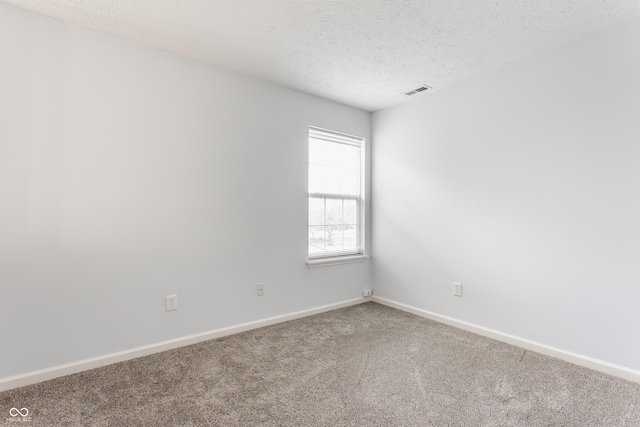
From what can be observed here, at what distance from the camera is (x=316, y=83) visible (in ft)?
10.6

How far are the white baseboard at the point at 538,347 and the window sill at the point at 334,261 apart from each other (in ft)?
2.38

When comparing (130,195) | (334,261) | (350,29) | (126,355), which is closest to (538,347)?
(334,261)

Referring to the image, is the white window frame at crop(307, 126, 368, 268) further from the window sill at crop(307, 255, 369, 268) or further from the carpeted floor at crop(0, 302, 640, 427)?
the carpeted floor at crop(0, 302, 640, 427)

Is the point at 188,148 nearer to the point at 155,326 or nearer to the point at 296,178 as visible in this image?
the point at 296,178

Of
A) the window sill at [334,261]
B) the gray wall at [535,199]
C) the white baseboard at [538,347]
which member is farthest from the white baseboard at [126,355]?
the gray wall at [535,199]

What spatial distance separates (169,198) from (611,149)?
130 inches

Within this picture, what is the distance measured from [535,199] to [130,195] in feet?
10.5

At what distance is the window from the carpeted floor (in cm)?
125

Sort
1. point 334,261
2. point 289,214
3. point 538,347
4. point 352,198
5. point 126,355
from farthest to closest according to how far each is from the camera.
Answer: point 352,198 → point 334,261 → point 289,214 → point 538,347 → point 126,355

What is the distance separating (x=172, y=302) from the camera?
2.66m

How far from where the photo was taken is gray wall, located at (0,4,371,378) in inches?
82.8
